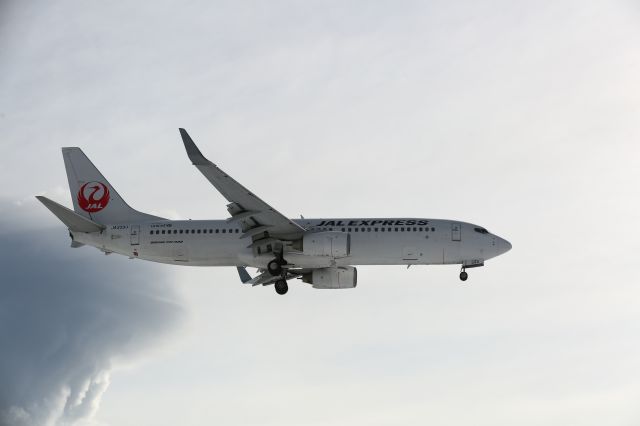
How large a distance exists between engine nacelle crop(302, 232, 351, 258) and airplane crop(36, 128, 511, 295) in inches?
2.4

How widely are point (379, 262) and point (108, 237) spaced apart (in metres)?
17.6

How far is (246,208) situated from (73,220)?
1188 centimetres

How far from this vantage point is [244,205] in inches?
2250

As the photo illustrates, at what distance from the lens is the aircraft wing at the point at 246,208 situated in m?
53.8

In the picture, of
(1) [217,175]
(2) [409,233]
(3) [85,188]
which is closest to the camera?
(1) [217,175]

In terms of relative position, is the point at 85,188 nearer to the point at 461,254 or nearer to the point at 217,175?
the point at 217,175

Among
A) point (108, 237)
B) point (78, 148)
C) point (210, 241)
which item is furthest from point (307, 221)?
point (78, 148)

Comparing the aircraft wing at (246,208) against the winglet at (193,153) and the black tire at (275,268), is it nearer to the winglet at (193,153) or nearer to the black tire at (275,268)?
the winglet at (193,153)

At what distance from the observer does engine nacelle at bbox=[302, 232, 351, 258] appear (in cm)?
5794

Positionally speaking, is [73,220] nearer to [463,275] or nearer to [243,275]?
[243,275]

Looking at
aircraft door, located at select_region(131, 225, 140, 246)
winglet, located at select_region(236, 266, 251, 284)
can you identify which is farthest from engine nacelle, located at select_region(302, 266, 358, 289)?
aircraft door, located at select_region(131, 225, 140, 246)

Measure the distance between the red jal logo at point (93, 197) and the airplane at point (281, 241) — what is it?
88 cm

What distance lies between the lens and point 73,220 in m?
61.0

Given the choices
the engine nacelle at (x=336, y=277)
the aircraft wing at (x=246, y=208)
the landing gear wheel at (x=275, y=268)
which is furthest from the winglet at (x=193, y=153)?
the engine nacelle at (x=336, y=277)
